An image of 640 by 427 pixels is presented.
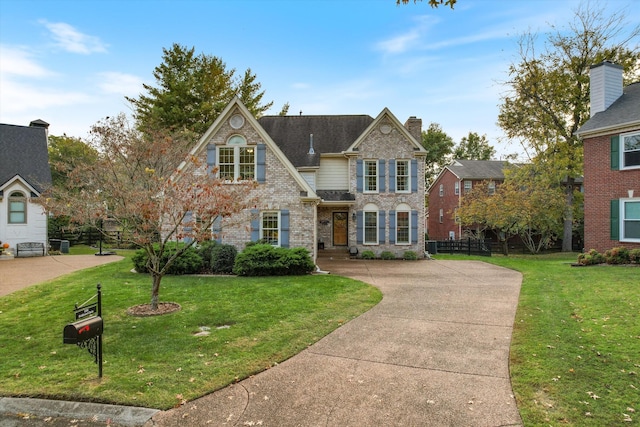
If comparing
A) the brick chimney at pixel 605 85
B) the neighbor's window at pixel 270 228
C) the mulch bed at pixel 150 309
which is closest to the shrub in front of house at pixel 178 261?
the neighbor's window at pixel 270 228

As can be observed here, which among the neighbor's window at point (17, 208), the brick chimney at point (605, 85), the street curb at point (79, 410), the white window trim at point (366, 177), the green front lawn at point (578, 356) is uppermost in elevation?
the brick chimney at point (605, 85)

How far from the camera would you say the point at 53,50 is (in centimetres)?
1456

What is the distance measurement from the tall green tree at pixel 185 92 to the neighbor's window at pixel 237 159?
15.8 m

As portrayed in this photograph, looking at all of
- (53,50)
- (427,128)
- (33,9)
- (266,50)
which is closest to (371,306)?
(266,50)

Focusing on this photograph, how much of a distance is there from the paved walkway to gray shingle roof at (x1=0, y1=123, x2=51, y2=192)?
21.1 m

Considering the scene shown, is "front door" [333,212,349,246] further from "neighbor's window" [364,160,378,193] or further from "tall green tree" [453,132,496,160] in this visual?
"tall green tree" [453,132,496,160]

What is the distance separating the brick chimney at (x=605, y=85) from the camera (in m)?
17.3

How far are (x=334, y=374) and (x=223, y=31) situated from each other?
1459 cm

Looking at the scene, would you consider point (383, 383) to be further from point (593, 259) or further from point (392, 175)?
point (392, 175)

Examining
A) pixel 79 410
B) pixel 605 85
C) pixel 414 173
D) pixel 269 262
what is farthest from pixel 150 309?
pixel 605 85

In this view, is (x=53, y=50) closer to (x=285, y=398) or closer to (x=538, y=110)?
(x=285, y=398)

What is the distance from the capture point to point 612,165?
15.6m

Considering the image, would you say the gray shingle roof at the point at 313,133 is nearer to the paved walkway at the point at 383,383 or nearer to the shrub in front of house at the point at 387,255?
the shrub in front of house at the point at 387,255

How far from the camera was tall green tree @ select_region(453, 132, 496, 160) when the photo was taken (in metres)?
53.0
